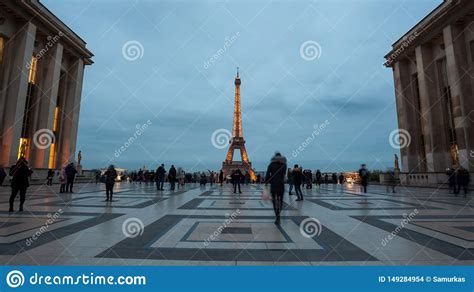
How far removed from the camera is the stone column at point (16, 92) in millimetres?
24828

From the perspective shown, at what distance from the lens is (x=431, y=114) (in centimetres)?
2944

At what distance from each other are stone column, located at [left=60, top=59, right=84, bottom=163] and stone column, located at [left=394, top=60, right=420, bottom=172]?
44.5 m

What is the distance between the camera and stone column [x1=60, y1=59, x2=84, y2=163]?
36.5m

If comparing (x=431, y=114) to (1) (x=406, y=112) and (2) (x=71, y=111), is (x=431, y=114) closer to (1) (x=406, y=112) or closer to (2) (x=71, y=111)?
(1) (x=406, y=112)

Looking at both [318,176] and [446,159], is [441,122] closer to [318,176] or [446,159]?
[446,159]

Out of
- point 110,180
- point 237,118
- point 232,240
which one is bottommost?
point 232,240

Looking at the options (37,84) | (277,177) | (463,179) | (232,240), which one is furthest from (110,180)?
(37,84)

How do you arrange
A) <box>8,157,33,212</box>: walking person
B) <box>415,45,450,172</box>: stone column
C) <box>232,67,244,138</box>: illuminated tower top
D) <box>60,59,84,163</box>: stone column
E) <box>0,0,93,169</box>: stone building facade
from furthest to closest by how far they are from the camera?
<box>232,67,244,138</box>: illuminated tower top → <box>60,59,84,163</box>: stone column → <box>415,45,450,172</box>: stone column → <box>0,0,93,169</box>: stone building facade → <box>8,157,33,212</box>: walking person

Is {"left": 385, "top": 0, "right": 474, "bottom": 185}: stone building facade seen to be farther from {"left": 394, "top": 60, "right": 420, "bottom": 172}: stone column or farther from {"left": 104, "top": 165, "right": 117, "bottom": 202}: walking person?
{"left": 104, "top": 165, "right": 117, "bottom": 202}: walking person

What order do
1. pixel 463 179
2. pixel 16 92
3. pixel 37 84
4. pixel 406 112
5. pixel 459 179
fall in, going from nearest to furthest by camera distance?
pixel 463 179
pixel 459 179
pixel 16 92
pixel 37 84
pixel 406 112

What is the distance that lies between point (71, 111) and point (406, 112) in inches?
1775

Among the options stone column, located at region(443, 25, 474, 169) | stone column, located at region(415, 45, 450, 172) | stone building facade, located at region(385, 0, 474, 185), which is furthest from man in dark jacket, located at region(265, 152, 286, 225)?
stone column, located at region(415, 45, 450, 172)

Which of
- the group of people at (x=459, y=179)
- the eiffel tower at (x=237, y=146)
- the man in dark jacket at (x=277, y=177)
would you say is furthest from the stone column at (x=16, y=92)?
the eiffel tower at (x=237, y=146)

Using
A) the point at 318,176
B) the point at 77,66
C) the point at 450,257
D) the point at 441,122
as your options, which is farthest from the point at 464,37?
the point at 77,66
